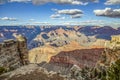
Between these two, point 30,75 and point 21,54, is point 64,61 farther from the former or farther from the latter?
point 30,75

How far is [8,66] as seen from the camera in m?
23.1

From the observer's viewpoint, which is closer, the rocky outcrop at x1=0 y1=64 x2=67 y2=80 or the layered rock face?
the rocky outcrop at x1=0 y1=64 x2=67 y2=80

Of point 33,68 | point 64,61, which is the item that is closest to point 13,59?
point 33,68

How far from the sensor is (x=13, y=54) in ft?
85.0

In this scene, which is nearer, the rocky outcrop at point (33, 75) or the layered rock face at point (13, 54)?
the rocky outcrop at point (33, 75)

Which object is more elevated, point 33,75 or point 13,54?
point 33,75

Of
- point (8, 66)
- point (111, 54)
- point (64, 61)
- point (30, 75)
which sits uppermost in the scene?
point (30, 75)

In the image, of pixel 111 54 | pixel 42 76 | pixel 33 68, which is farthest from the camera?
pixel 111 54

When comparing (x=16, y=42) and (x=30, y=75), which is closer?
(x=30, y=75)

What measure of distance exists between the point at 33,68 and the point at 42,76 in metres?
1.32

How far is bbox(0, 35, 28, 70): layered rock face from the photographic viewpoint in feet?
77.5

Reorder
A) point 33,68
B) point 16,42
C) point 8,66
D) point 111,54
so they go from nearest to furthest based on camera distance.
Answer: point 33,68
point 8,66
point 16,42
point 111,54

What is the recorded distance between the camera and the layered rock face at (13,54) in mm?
23609

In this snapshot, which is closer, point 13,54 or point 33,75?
point 33,75
